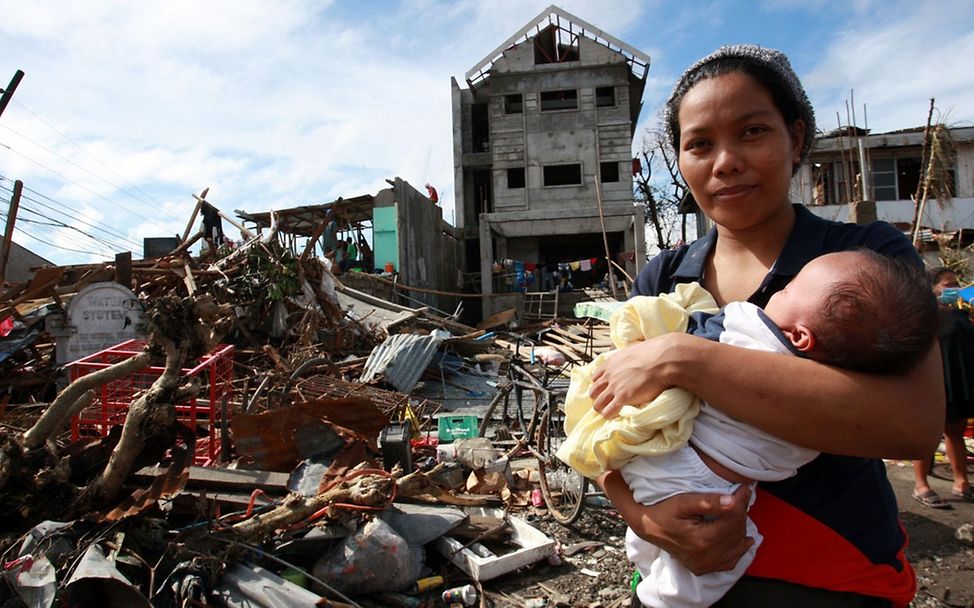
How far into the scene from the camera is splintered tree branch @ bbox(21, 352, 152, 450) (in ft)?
8.77

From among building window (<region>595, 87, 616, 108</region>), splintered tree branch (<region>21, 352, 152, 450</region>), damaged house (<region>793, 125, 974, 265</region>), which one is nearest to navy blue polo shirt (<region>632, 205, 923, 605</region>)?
splintered tree branch (<region>21, 352, 152, 450</region>)

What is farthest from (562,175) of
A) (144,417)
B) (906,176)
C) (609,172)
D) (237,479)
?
(144,417)

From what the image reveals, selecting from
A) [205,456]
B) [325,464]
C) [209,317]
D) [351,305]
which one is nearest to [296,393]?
[205,456]

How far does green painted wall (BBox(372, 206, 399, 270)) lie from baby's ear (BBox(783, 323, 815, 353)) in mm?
16091

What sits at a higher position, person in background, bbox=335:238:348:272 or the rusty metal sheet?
person in background, bbox=335:238:348:272

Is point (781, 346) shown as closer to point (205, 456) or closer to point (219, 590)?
point (219, 590)

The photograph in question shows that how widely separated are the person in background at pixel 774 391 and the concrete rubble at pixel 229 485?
6.90 feet

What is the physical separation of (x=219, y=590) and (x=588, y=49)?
2487 cm

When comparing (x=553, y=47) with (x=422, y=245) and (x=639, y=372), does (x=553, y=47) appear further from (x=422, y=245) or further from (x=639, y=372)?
(x=639, y=372)

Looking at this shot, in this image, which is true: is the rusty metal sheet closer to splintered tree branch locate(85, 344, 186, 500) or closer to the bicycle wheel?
splintered tree branch locate(85, 344, 186, 500)

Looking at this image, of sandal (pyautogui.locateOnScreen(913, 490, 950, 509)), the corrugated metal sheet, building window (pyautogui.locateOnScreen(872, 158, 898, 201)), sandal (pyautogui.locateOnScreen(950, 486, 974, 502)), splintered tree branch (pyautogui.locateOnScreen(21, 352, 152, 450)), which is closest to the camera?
splintered tree branch (pyautogui.locateOnScreen(21, 352, 152, 450))

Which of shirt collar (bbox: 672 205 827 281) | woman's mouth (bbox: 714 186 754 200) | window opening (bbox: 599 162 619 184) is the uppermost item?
window opening (bbox: 599 162 619 184)

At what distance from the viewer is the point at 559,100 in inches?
965

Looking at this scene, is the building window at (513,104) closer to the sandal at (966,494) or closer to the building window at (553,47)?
the building window at (553,47)
